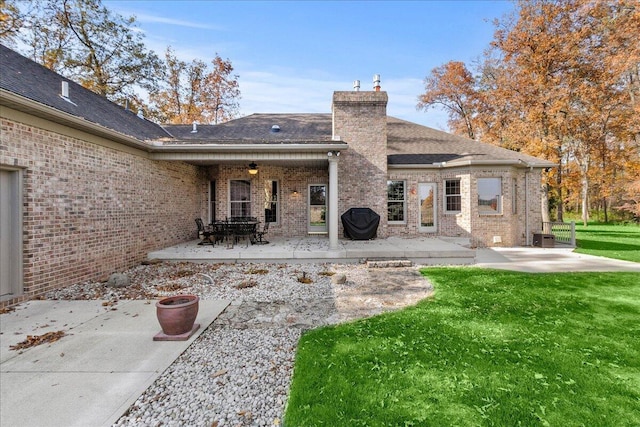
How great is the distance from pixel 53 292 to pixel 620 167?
30.4 m

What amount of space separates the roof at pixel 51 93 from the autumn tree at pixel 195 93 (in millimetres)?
13946

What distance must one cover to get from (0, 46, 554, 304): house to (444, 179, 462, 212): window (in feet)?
0.14

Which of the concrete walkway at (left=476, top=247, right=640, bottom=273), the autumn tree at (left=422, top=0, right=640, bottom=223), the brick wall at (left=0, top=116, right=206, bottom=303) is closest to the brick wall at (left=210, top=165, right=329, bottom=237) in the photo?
the brick wall at (left=0, top=116, right=206, bottom=303)

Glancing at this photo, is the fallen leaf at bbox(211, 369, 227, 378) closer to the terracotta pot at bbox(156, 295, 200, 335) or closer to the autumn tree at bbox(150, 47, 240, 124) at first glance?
the terracotta pot at bbox(156, 295, 200, 335)

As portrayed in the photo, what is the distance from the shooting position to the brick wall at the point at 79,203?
516 cm

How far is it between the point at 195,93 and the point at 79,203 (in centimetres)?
2012

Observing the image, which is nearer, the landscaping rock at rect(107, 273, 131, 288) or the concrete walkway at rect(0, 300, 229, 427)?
the concrete walkway at rect(0, 300, 229, 427)

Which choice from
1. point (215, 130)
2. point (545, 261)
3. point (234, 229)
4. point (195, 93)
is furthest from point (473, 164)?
point (195, 93)

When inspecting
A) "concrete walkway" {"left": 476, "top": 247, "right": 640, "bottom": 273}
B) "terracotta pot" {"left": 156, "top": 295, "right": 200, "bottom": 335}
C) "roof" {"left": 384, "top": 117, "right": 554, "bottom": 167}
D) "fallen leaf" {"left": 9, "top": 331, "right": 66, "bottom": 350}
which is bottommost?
"fallen leaf" {"left": 9, "top": 331, "right": 66, "bottom": 350}

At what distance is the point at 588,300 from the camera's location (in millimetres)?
5156

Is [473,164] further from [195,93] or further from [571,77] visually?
[195,93]

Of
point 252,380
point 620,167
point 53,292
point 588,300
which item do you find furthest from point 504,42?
point 53,292

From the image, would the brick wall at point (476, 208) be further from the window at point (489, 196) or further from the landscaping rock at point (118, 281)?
the landscaping rock at point (118, 281)

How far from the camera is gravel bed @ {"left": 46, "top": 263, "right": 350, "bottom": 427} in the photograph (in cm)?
236
